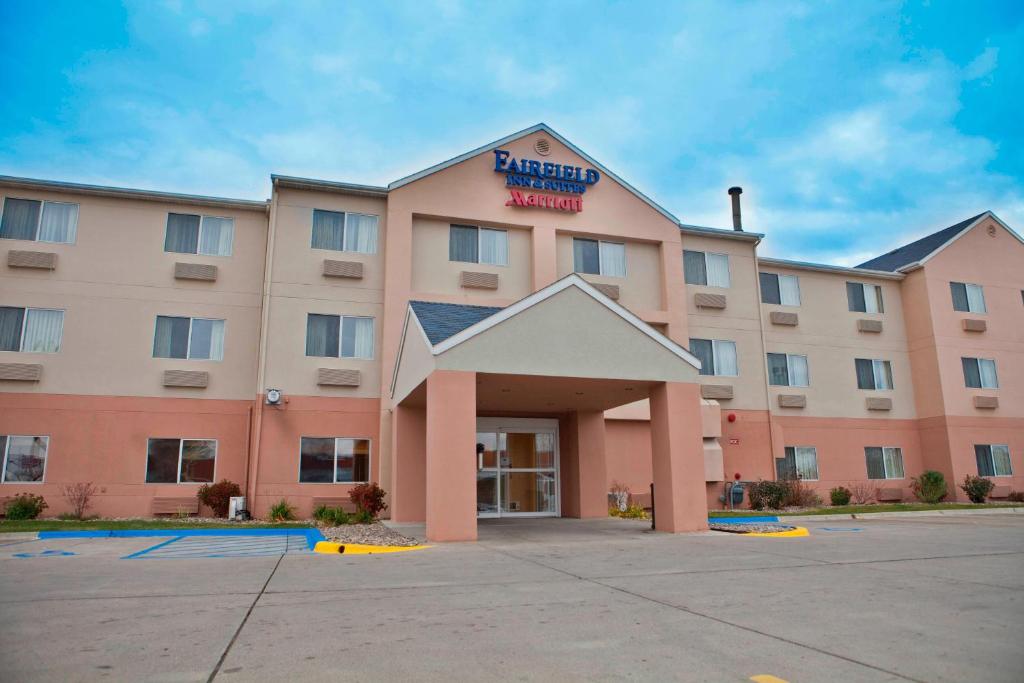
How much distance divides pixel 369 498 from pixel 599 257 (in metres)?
11.3

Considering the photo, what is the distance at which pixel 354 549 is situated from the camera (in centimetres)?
1249

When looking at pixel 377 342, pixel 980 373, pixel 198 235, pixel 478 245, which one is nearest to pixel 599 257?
pixel 478 245

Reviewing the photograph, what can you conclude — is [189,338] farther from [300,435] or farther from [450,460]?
[450,460]

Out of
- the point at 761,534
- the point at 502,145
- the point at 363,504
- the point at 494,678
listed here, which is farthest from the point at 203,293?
the point at 494,678

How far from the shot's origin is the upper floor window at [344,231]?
21.9 m

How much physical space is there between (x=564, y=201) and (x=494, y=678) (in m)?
20.3

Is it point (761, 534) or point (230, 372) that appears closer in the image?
point (761, 534)

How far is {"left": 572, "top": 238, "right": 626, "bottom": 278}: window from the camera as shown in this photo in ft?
78.6

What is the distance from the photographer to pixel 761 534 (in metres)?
14.6

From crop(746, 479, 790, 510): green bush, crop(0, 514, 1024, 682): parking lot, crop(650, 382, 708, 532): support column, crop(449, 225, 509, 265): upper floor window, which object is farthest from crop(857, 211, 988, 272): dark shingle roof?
crop(0, 514, 1024, 682): parking lot

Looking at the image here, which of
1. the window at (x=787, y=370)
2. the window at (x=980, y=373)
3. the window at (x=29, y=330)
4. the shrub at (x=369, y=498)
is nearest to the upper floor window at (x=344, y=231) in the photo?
the shrub at (x=369, y=498)

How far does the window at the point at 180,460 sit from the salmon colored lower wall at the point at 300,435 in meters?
1.70

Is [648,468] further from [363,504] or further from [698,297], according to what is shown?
[363,504]

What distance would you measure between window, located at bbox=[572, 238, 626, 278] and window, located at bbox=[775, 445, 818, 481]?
938 centimetres
